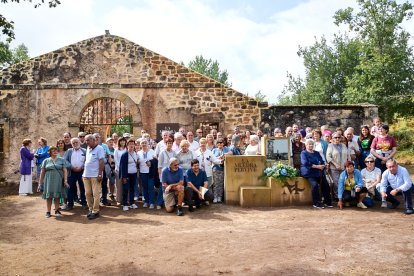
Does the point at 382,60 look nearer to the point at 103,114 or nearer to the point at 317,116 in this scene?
the point at 317,116

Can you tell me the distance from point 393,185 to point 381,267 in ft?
12.0

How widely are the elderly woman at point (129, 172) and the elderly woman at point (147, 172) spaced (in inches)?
5.2

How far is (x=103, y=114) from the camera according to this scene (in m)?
19.0

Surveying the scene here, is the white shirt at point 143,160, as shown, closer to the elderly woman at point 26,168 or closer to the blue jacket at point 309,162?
the blue jacket at point 309,162

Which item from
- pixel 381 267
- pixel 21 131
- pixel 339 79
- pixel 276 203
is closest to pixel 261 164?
pixel 276 203

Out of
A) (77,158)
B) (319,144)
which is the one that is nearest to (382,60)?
(319,144)

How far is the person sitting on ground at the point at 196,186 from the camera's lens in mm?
7445

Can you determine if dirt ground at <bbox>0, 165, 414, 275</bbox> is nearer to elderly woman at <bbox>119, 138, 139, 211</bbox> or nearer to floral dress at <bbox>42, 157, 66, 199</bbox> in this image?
elderly woman at <bbox>119, 138, 139, 211</bbox>

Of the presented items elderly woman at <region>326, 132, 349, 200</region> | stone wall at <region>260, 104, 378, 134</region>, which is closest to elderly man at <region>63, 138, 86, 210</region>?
elderly woman at <region>326, 132, 349, 200</region>

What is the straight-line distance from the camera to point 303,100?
97.7 ft

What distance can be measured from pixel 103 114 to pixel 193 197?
12851 millimetres

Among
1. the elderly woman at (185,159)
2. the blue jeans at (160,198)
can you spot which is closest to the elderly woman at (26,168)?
the blue jeans at (160,198)

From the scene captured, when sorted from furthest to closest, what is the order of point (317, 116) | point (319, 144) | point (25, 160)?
point (317, 116) < point (25, 160) < point (319, 144)

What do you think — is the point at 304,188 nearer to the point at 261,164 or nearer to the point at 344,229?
the point at 261,164
